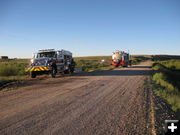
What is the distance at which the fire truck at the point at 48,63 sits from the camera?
40.7ft

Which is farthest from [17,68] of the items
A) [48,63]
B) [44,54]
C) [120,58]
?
[120,58]

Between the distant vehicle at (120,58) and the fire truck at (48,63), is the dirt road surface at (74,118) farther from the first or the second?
the distant vehicle at (120,58)

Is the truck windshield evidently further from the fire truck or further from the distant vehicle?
the distant vehicle

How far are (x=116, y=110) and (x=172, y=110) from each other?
70.5 inches

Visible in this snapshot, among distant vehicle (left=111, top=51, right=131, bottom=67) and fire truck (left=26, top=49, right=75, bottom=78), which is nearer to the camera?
fire truck (left=26, top=49, right=75, bottom=78)

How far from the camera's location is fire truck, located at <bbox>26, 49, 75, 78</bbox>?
12414mm

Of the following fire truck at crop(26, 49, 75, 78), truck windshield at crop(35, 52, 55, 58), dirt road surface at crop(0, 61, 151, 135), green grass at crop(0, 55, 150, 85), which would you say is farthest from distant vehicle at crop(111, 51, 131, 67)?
dirt road surface at crop(0, 61, 151, 135)

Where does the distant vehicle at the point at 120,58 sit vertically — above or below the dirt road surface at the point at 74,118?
above

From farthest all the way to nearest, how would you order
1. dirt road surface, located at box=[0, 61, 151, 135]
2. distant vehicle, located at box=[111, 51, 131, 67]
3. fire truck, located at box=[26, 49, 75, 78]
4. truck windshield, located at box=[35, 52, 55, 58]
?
1. distant vehicle, located at box=[111, 51, 131, 67]
2. truck windshield, located at box=[35, 52, 55, 58]
3. fire truck, located at box=[26, 49, 75, 78]
4. dirt road surface, located at box=[0, 61, 151, 135]

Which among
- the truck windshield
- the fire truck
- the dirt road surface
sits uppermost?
the truck windshield

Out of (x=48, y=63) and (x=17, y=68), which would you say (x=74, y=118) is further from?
(x=17, y=68)

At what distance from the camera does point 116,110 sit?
4281 mm

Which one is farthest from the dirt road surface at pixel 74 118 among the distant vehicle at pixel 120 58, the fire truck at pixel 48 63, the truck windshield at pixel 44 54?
the distant vehicle at pixel 120 58

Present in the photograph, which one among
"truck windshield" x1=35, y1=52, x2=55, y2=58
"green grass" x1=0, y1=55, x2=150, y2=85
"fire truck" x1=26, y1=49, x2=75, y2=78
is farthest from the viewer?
"truck windshield" x1=35, y1=52, x2=55, y2=58
